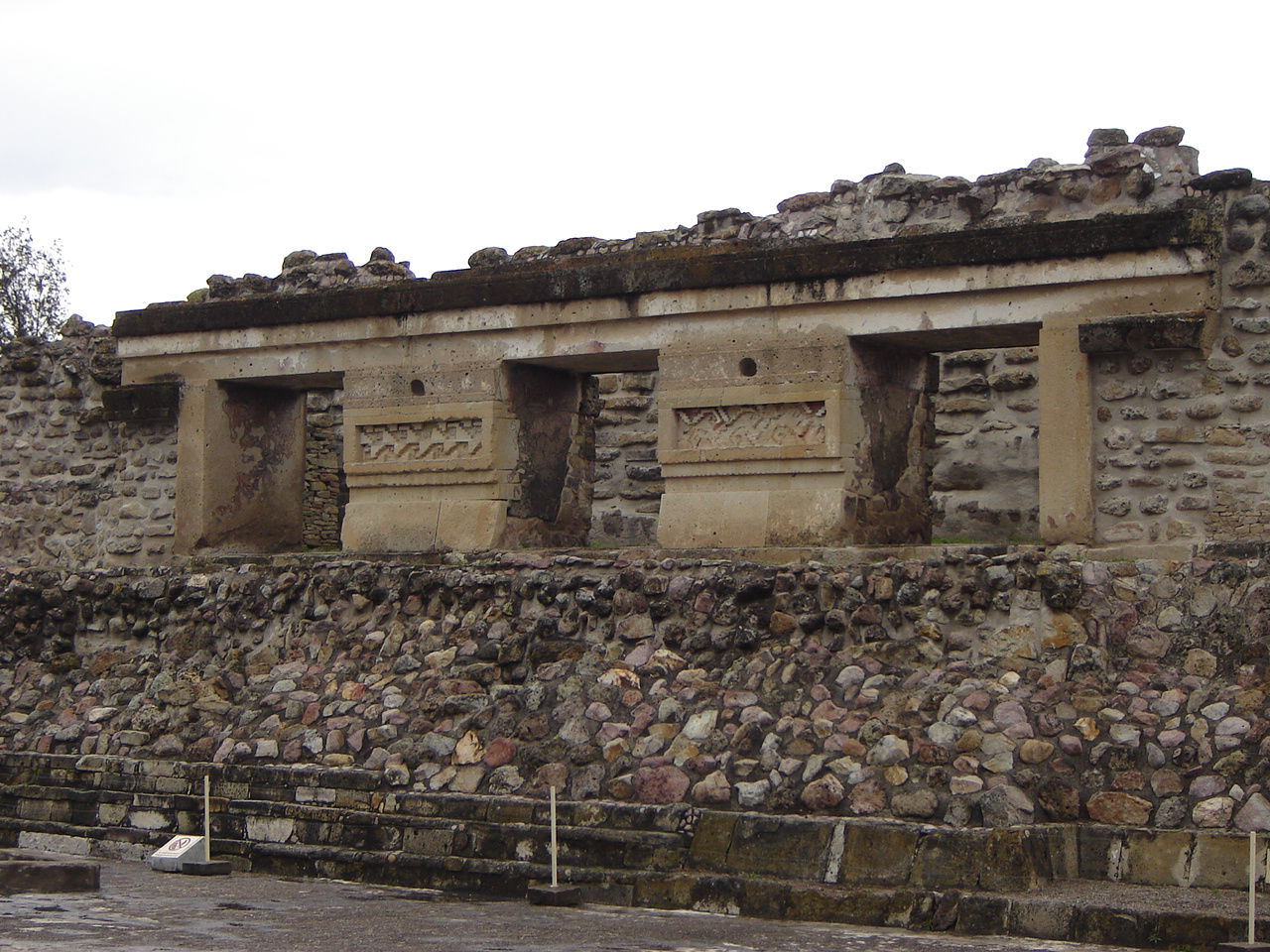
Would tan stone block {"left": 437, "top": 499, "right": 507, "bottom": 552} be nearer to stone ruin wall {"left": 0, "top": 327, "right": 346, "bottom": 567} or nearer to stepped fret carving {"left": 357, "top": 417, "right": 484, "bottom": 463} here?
stepped fret carving {"left": 357, "top": 417, "right": 484, "bottom": 463}

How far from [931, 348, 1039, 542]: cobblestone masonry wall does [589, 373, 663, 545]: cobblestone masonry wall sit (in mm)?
2447

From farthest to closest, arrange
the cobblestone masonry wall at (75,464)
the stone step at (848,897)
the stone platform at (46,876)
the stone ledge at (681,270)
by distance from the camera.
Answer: the cobblestone masonry wall at (75,464)
the stone ledge at (681,270)
the stone platform at (46,876)
the stone step at (848,897)

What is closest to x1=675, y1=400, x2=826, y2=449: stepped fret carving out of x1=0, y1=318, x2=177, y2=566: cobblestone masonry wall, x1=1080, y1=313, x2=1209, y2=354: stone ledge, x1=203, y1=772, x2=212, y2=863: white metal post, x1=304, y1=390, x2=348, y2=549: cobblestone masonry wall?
x1=1080, y1=313, x2=1209, y2=354: stone ledge

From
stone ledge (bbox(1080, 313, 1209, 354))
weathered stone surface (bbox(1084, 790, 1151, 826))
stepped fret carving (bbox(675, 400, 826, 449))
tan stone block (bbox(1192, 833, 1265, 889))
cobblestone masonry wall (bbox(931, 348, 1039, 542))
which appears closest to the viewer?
tan stone block (bbox(1192, 833, 1265, 889))

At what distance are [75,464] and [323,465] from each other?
208 centimetres

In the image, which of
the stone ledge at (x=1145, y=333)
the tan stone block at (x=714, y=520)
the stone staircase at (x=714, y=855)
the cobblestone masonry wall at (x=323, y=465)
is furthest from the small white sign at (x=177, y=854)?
the cobblestone masonry wall at (x=323, y=465)

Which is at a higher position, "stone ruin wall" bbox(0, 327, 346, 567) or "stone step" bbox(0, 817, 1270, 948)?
"stone ruin wall" bbox(0, 327, 346, 567)

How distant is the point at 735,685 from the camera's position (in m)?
8.60

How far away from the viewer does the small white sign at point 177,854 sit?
854 cm

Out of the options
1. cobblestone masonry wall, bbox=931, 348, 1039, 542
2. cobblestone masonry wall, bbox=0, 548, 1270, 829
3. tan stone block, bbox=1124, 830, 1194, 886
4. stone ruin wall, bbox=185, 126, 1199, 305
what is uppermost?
stone ruin wall, bbox=185, 126, 1199, 305

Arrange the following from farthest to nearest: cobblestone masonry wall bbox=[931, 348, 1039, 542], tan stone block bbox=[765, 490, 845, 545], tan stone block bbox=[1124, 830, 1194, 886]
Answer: cobblestone masonry wall bbox=[931, 348, 1039, 542]
tan stone block bbox=[765, 490, 845, 545]
tan stone block bbox=[1124, 830, 1194, 886]

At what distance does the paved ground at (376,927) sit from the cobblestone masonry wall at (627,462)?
6.33 meters

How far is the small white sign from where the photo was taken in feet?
28.0

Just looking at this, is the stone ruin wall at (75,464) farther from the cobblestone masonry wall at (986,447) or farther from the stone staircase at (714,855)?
the cobblestone masonry wall at (986,447)
